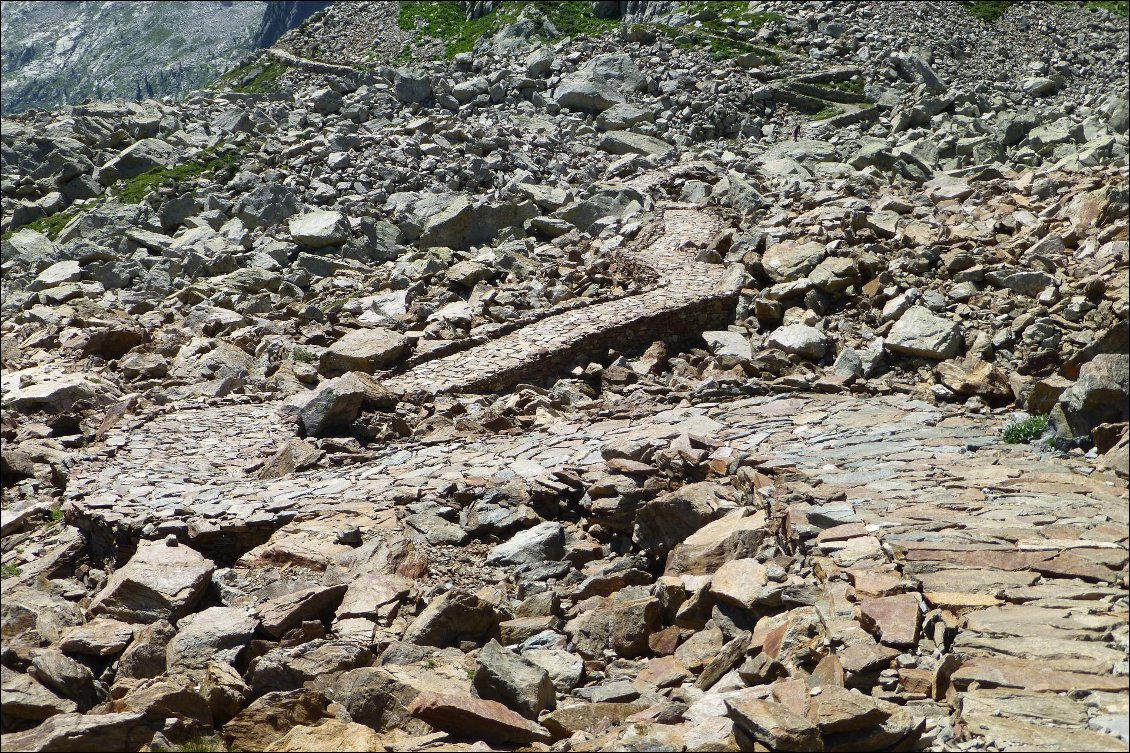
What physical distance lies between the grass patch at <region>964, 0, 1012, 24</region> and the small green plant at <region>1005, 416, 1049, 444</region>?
112 ft

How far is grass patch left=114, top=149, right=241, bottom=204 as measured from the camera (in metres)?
24.1

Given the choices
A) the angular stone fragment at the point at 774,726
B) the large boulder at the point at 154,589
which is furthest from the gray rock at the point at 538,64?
the angular stone fragment at the point at 774,726

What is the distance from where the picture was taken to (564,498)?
9.82 metres

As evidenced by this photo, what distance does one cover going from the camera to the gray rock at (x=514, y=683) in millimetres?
6496

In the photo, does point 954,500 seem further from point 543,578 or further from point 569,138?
point 569,138

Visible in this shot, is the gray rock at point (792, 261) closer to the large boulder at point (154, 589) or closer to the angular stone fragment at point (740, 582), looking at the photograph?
the angular stone fragment at point (740, 582)

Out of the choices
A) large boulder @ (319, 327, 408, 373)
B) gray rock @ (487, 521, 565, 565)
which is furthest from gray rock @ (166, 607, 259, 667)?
large boulder @ (319, 327, 408, 373)

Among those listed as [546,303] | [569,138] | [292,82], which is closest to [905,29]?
[569,138]

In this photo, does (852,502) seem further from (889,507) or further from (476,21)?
(476,21)

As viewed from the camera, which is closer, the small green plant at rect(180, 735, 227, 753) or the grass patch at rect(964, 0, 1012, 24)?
the small green plant at rect(180, 735, 227, 753)

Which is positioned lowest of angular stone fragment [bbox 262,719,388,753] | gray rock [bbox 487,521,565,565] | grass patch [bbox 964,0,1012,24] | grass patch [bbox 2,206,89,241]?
gray rock [bbox 487,521,565,565]

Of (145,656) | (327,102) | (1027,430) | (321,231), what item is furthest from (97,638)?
(327,102)

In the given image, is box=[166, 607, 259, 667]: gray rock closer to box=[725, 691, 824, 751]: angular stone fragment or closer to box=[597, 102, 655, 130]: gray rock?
box=[725, 691, 824, 751]: angular stone fragment

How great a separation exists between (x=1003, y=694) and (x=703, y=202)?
17.4m
